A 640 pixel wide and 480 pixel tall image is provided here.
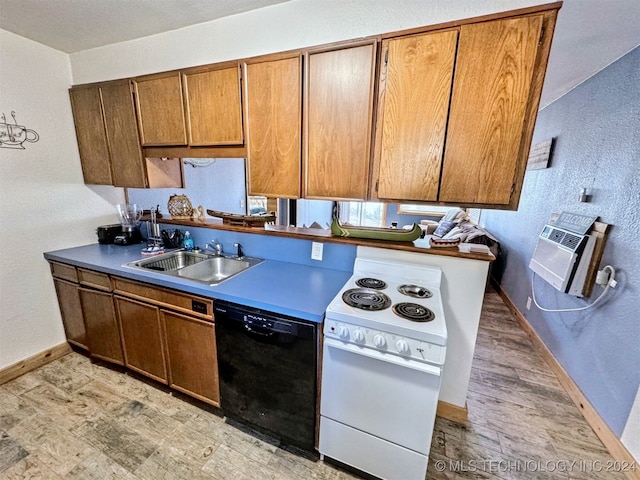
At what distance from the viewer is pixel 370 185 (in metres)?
1.50

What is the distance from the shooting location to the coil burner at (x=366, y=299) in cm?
128

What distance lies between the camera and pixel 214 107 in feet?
5.67

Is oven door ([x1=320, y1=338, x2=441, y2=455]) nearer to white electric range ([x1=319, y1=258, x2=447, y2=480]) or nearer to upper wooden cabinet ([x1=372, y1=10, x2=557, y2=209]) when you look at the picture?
white electric range ([x1=319, y1=258, x2=447, y2=480])

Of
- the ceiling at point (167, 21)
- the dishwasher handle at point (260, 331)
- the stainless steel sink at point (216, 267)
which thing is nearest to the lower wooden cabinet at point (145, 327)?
the dishwasher handle at point (260, 331)

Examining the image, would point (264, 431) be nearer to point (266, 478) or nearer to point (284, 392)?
point (266, 478)

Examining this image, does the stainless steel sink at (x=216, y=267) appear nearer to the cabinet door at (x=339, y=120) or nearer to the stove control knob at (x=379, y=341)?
the cabinet door at (x=339, y=120)

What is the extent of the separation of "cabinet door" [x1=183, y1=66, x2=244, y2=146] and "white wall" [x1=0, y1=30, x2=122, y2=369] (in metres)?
1.27

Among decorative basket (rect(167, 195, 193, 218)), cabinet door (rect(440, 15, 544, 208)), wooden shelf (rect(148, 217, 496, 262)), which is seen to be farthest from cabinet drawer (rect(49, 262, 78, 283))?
cabinet door (rect(440, 15, 544, 208))

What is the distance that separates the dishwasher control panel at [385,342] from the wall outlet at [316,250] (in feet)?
2.31

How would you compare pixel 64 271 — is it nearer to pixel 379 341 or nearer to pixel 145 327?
pixel 145 327

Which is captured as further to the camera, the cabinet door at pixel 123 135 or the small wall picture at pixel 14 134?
the cabinet door at pixel 123 135

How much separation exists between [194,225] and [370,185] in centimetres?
159

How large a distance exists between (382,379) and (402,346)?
0.73 feet

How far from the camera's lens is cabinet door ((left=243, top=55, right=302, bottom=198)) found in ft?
5.06
